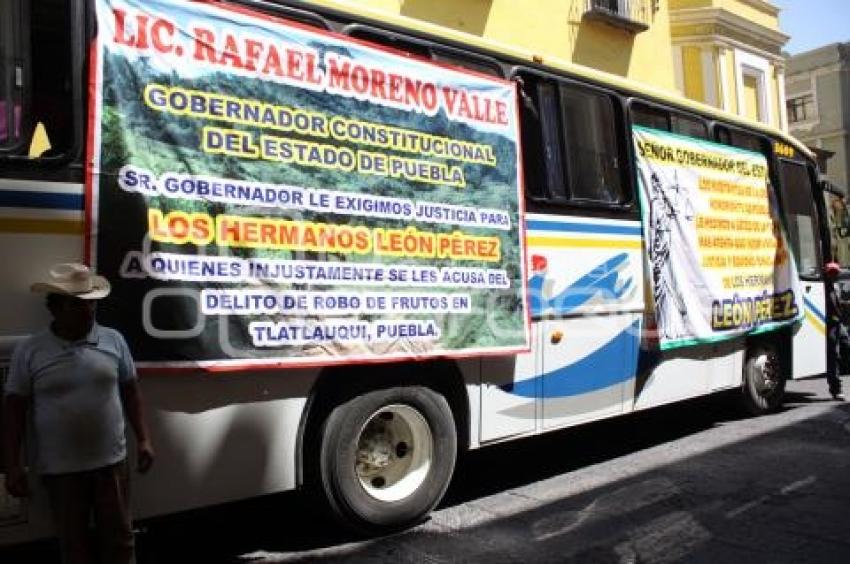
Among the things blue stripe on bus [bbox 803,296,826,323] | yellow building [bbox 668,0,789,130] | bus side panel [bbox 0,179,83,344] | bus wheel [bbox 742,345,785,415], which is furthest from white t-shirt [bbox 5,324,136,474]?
yellow building [bbox 668,0,789,130]

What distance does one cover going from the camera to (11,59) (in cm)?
371

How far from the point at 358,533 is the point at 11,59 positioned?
3080 mm

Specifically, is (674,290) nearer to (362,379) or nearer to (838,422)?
(838,422)

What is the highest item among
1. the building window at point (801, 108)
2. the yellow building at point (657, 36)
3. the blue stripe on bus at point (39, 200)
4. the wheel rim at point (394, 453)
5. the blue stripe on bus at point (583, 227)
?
the building window at point (801, 108)

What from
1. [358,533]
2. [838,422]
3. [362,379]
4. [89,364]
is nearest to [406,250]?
[362,379]

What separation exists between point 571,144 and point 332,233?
2426mm

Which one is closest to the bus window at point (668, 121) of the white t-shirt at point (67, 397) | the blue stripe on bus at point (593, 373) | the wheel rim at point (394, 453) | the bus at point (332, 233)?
the bus at point (332, 233)

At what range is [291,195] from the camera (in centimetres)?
446

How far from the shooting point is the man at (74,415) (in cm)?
333

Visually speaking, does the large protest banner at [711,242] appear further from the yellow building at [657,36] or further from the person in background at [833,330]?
the yellow building at [657,36]

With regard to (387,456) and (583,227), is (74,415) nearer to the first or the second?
(387,456)

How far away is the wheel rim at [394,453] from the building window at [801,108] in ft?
147

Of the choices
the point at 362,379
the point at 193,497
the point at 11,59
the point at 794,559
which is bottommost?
the point at 794,559

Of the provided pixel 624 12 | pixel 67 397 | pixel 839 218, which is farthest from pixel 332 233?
pixel 624 12
